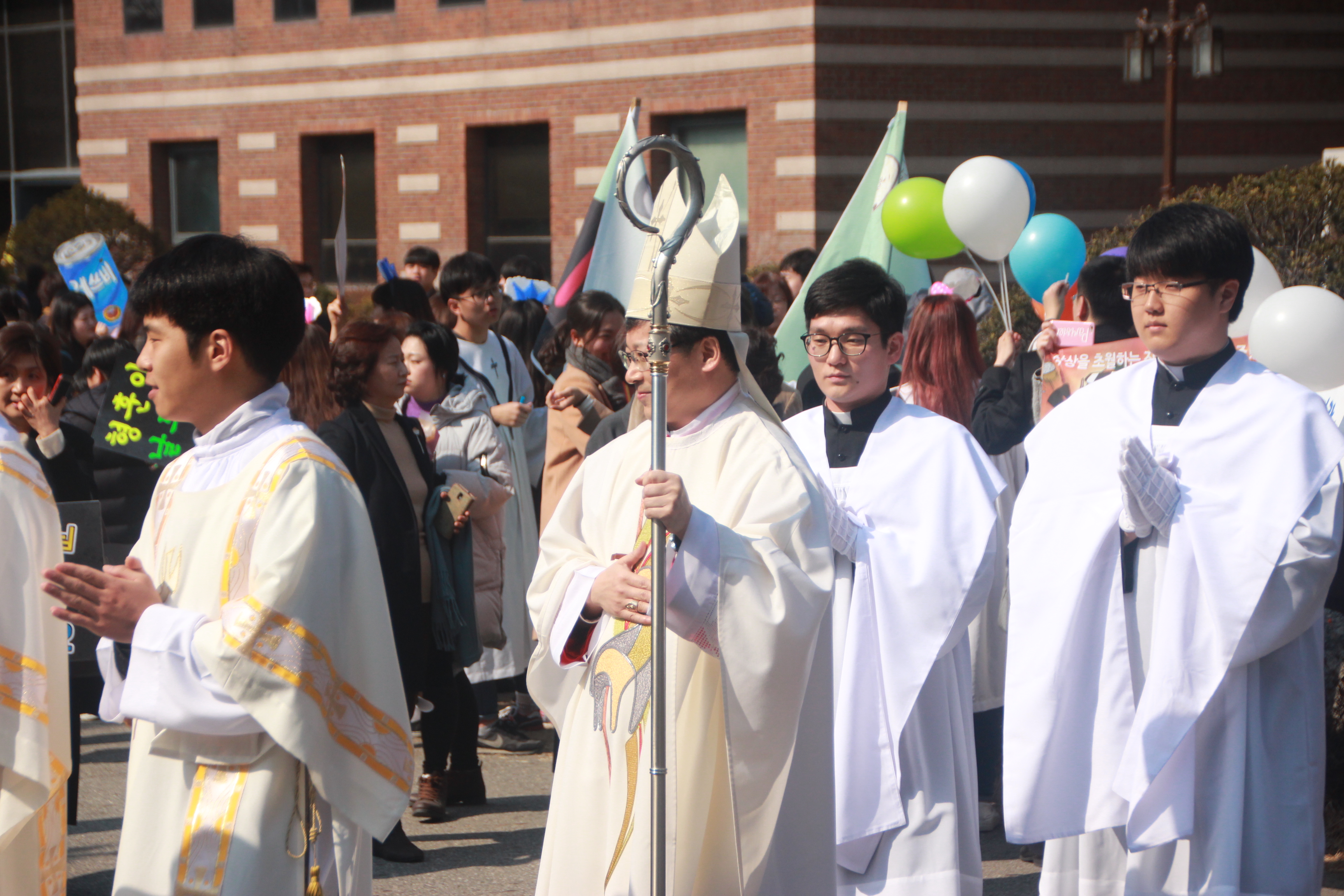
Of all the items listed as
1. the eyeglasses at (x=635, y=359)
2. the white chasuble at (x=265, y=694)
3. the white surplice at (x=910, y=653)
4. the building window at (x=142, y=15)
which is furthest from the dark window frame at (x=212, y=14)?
the white chasuble at (x=265, y=694)

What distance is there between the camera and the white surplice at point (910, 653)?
4086mm

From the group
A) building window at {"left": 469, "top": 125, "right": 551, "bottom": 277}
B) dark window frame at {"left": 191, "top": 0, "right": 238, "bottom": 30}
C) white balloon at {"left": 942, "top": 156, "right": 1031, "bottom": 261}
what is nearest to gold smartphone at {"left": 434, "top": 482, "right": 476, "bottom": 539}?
white balloon at {"left": 942, "top": 156, "right": 1031, "bottom": 261}

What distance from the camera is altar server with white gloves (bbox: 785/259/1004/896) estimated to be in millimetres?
4098

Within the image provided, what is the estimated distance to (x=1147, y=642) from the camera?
3803mm

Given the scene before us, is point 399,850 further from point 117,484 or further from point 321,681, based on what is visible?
point 321,681

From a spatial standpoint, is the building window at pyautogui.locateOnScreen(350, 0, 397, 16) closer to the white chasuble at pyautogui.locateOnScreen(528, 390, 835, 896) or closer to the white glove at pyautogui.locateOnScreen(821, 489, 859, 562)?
the white glove at pyautogui.locateOnScreen(821, 489, 859, 562)

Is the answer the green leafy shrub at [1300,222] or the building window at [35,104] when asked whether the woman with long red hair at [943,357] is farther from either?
the building window at [35,104]

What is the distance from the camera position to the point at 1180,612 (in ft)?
11.8

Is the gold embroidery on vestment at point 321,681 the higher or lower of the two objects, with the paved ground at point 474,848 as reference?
higher

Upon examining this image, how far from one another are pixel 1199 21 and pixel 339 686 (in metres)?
15.6

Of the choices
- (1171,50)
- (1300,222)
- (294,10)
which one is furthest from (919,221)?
(294,10)

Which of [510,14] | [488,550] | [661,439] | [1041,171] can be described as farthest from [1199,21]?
[661,439]

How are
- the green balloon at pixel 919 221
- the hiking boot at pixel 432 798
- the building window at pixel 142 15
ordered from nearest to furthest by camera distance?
the hiking boot at pixel 432 798, the green balloon at pixel 919 221, the building window at pixel 142 15

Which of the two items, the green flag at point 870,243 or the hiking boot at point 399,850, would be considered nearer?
the hiking boot at point 399,850
